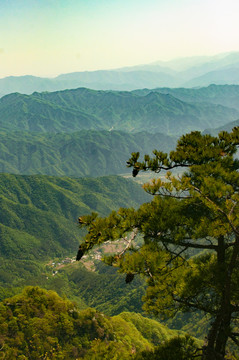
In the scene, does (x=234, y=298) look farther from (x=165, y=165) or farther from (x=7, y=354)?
(x=7, y=354)

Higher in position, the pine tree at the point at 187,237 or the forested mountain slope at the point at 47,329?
the pine tree at the point at 187,237

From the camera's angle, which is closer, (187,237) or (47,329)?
(187,237)

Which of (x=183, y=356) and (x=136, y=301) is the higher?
(x=183, y=356)

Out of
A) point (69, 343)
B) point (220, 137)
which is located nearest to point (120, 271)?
point (220, 137)

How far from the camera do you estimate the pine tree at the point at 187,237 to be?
7555 mm

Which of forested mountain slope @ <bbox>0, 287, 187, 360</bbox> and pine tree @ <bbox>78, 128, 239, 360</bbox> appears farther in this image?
forested mountain slope @ <bbox>0, 287, 187, 360</bbox>

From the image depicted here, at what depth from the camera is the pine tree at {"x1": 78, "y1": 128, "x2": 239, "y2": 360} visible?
7.55 m

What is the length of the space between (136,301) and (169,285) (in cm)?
13729

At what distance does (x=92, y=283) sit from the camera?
554 ft

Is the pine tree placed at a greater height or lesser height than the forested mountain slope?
Result: greater

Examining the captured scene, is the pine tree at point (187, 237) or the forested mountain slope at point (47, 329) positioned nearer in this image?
the pine tree at point (187, 237)

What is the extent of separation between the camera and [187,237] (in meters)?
8.85

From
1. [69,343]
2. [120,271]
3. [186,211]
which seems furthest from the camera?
[69,343]

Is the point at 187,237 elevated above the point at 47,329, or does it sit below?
above
